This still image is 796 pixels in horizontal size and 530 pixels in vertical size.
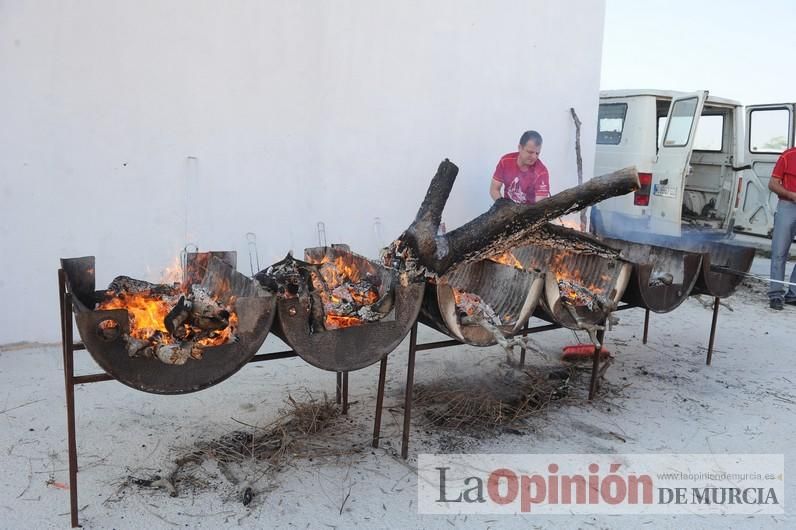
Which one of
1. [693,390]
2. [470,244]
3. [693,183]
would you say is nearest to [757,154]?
[693,183]

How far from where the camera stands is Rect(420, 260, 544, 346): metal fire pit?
2.60 metres

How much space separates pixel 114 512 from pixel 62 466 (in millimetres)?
489

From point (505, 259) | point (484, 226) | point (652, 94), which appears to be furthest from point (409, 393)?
point (652, 94)

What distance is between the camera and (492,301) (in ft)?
10.5

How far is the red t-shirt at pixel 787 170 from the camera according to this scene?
5.45m

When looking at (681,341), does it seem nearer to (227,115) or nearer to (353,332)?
(353,332)

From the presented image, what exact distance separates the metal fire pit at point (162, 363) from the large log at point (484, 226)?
78 cm

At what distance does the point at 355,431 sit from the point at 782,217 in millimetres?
4893

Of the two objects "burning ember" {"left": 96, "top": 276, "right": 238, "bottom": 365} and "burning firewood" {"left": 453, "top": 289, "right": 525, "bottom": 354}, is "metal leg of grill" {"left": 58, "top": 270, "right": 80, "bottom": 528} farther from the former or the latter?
"burning firewood" {"left": 453, "top": 289, "right": 525, "bottom": 354}

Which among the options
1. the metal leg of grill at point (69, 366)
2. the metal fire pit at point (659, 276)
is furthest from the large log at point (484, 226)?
the metal leg of grill at point (69, 366)

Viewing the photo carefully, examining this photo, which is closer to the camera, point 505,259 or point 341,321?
point 341,321

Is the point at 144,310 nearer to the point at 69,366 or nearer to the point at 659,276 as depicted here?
the point at 69,366

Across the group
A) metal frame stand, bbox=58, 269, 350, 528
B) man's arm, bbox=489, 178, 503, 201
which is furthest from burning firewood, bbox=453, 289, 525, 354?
man's arm, bbox=489, 178, 503, 201

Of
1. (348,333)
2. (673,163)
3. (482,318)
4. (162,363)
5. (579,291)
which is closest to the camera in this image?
(162,363)
